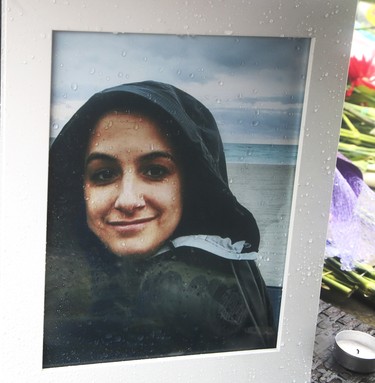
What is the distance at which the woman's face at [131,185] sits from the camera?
104 centimetres

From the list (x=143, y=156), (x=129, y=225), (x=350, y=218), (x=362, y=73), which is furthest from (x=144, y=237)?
(x=362, y=73)

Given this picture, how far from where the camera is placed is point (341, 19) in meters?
1.07

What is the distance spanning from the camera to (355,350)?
1350mm

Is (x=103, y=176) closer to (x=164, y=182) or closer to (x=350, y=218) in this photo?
(x=164, y=182)

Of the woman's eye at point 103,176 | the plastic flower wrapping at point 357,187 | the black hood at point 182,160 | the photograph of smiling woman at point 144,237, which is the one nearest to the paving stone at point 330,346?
the plastic flower wrapping at point 357,187

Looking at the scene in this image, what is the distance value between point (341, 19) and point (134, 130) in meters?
0.37

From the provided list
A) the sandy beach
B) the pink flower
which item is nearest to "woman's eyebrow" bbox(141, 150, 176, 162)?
the sandy beach

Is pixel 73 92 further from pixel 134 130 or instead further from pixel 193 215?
pixel 193 215

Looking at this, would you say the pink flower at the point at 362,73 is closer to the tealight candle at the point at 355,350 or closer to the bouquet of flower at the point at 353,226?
the bouquet of flower at the point at 353,226

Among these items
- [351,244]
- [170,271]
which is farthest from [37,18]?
[351,244]

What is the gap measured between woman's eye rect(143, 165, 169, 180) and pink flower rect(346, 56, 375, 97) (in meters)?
0.82

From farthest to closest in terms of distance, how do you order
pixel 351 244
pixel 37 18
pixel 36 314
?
pixel 351 244, pixel 36 314, pixel 37 18

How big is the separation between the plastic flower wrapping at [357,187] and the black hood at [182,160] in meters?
0.53

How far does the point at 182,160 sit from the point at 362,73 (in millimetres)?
810
